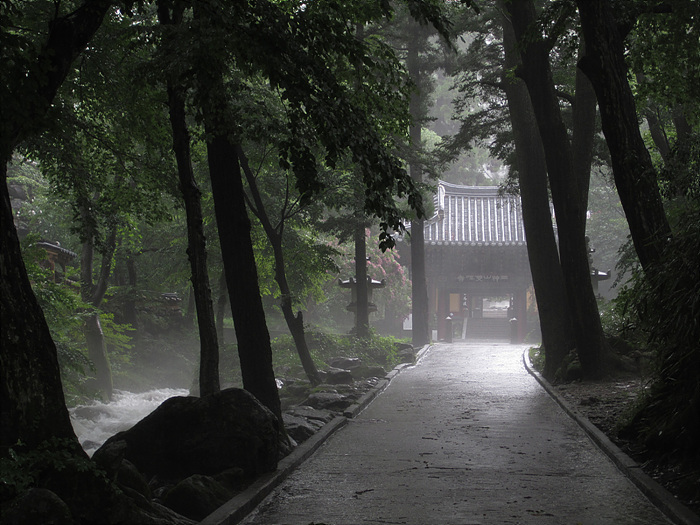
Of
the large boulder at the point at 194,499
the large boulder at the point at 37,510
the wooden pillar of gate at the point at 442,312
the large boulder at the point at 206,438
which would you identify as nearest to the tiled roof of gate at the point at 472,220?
the wooden pillar of gate at the point at 442,312

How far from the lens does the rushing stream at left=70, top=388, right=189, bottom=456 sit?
18906mm

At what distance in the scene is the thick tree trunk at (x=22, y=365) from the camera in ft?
19.5

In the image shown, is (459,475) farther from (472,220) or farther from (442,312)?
(472,220)

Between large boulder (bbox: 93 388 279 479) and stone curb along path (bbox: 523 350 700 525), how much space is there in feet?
12.8

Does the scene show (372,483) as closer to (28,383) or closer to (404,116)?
(28,383)

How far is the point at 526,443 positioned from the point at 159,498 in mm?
5362

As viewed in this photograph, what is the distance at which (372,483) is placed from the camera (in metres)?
8.40

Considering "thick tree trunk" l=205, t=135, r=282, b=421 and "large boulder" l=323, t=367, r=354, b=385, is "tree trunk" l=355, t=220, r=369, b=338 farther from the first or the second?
"thick tree trunk" l=205, t=135, r=282, b=421

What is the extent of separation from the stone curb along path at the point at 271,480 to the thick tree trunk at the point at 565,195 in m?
5.50

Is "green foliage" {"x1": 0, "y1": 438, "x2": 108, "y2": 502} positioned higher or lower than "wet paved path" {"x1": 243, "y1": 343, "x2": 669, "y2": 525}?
higher

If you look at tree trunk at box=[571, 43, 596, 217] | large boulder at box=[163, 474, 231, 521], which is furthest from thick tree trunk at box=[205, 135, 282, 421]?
tree trunk at box=[571, 43, 596, 217]

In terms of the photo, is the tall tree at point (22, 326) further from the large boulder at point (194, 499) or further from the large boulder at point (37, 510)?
the large boulder at point (194, 499)

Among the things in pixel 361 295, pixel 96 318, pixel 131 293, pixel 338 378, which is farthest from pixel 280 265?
pixel 131 293

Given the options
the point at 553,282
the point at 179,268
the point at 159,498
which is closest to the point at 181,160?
the point at 159,498
